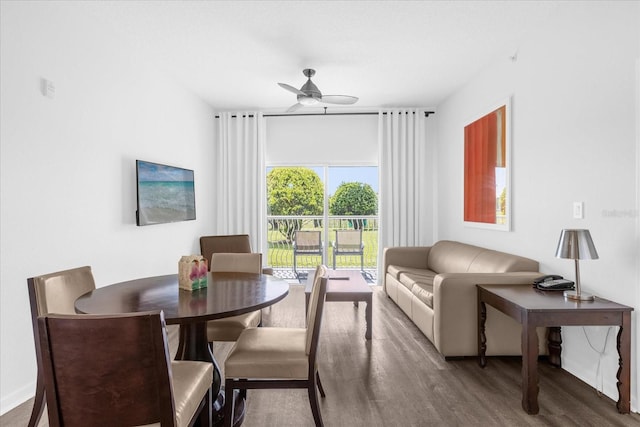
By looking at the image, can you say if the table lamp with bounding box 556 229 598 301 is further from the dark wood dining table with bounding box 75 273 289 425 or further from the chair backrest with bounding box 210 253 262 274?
the chair backrest with bounding box 210 253 262 274

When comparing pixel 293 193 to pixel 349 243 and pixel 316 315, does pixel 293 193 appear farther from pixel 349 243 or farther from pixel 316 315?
pixel 316 315

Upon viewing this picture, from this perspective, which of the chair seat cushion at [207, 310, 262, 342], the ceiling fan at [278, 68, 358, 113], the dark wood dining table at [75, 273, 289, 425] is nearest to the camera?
the dark wood dining table at [75, 273, 289, 425]

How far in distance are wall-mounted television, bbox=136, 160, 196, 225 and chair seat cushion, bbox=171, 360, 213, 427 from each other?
7.20 feet

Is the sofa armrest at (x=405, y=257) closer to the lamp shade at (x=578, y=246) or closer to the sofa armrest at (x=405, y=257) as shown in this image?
the sofa armrest at (x=405, y=257)

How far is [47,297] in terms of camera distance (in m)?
1.89

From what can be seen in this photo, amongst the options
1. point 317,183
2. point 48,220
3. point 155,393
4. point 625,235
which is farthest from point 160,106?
point 625,235

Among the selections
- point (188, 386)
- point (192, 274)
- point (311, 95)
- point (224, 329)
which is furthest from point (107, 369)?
point (311, 95)

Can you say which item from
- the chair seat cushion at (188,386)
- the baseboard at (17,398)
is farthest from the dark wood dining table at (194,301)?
the baseboard at (17,398)

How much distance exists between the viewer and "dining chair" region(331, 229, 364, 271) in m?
5.74

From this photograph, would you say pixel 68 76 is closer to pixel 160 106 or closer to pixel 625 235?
pixel 160 106

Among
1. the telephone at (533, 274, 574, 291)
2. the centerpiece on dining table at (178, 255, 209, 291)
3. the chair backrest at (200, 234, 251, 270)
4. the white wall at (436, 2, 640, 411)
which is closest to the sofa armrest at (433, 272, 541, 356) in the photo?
the telephone at (533, 274, 574, 291)

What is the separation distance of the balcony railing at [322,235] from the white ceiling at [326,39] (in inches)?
81.6

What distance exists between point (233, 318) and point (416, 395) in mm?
1316

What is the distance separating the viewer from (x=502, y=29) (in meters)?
3.16
